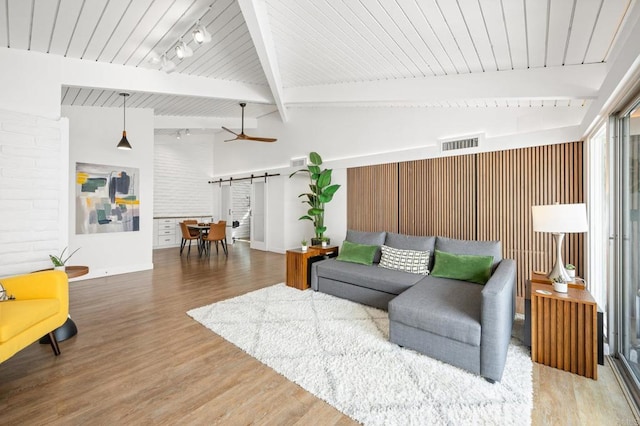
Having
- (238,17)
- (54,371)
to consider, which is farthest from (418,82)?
(54,371)

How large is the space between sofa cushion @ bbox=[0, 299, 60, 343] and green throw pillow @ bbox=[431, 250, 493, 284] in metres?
3.73

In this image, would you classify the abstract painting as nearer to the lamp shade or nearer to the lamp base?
the lamp shade

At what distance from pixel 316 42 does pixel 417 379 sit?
347 cm

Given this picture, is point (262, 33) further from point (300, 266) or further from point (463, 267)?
point (463, 267)

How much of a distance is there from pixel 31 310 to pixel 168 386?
48.2 inches

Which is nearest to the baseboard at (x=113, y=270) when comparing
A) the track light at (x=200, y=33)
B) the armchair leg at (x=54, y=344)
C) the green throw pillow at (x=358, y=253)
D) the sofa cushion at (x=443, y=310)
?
the armchair leg at (x=54, y=344)

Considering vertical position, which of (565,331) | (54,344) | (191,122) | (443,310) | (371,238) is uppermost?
(191,122)

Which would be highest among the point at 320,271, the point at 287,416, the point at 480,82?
the point at 480,82

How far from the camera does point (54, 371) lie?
85.9 inches

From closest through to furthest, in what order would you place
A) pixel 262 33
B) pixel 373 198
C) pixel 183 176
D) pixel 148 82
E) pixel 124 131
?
pixel 262 33
pixel 148 82
pixel 124 131
pixel 373 198
pixel 183 176

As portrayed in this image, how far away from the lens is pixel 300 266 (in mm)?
4258

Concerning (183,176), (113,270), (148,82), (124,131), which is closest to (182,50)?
(148,82)

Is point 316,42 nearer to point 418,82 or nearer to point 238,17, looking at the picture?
point 238,17

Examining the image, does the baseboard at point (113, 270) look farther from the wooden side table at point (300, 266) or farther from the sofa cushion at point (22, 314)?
the wooden side table at point (300, 266)
